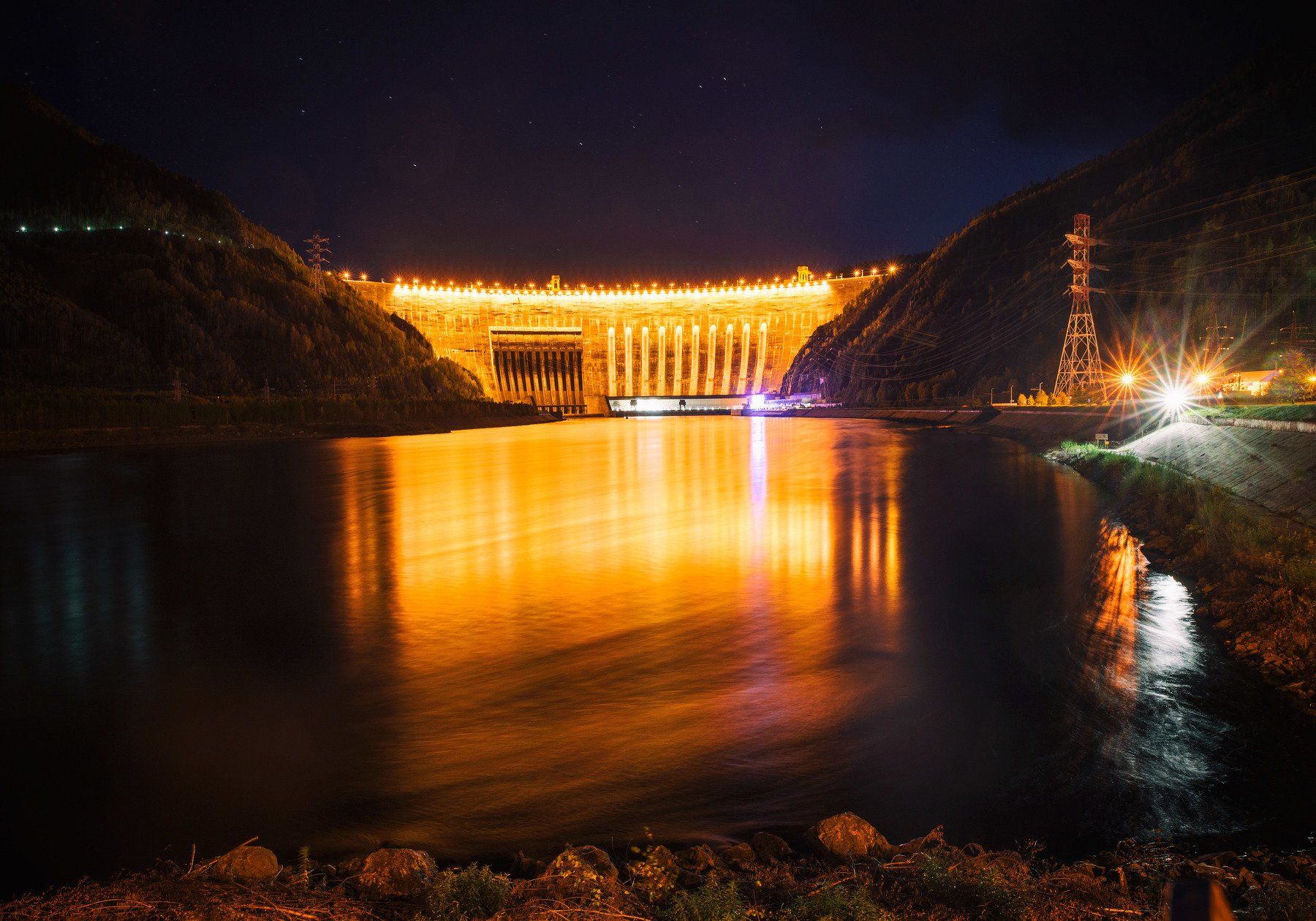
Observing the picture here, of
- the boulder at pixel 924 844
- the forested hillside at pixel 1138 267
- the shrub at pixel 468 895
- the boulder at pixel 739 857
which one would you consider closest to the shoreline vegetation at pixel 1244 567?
the boulder at pixel 924 844

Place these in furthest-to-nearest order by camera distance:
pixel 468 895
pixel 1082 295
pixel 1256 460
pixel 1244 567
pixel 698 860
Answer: pixel 1082 295 < pixel 1256 460 < pixel 1244 567 < pixel 698 860 < pixel 468 895

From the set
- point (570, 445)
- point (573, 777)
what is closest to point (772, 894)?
point (573, 777)

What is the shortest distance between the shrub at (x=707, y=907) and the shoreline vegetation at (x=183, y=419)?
50.5 meters

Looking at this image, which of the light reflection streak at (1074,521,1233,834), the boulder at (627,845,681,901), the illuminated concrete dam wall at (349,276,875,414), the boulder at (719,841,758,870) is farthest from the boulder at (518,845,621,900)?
the illuminated concrete dam wall at (349,276,875,414)

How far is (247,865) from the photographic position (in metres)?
4.25

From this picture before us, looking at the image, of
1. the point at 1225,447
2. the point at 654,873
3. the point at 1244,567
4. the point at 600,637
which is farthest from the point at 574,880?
the point at 1225,447

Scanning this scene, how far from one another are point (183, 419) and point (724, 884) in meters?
54.1

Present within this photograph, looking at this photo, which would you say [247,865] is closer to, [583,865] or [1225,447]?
[583,865]

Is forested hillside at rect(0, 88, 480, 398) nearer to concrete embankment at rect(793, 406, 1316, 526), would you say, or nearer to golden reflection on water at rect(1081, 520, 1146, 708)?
concrete embankment at rect(793, 406, 1316, 526)

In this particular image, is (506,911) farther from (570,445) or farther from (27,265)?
(27,265)

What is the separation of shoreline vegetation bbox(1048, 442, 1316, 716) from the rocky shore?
3778mm

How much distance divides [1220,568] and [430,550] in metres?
12.4

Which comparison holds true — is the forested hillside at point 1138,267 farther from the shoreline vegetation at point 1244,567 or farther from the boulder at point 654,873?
the boulder at point 654,873

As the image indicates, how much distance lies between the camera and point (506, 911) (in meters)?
3.68
